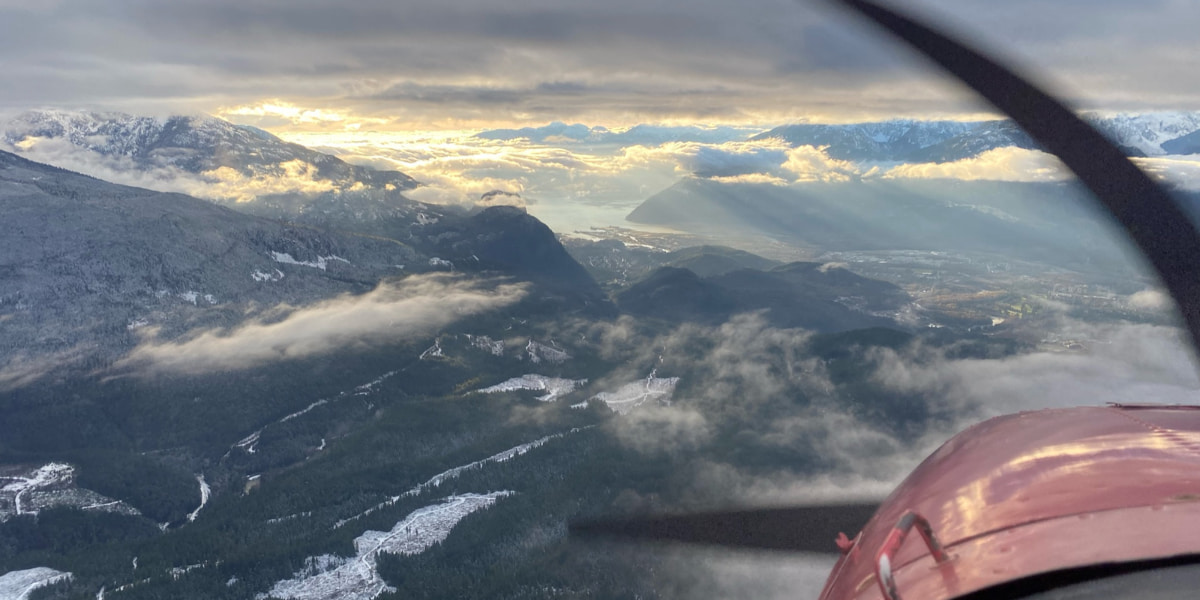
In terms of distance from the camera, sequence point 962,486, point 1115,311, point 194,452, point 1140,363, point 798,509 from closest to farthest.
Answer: point 962,486
point 798,509
point 1140,363
point 194,452
point 1115,311

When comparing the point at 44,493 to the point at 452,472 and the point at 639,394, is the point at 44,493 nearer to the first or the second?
the point at 452,472

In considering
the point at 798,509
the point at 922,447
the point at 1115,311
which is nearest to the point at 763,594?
the point at 922,447

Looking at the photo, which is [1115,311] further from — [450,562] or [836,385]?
[450,562]

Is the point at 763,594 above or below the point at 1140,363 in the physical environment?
below

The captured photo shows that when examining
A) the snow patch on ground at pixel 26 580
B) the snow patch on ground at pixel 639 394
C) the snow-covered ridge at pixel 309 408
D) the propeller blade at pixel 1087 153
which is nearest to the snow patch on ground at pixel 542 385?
the snow patch on ground at pixel 639 394

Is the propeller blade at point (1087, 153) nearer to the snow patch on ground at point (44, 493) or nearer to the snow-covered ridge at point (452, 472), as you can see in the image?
the snow-covered ridge at point (452, 472)

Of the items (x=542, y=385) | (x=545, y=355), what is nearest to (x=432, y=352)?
(x=545, y=355)

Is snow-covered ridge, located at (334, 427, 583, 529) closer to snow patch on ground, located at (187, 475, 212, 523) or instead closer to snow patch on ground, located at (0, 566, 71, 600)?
snow patch on ground, located at (187, 475, 212, 523)
